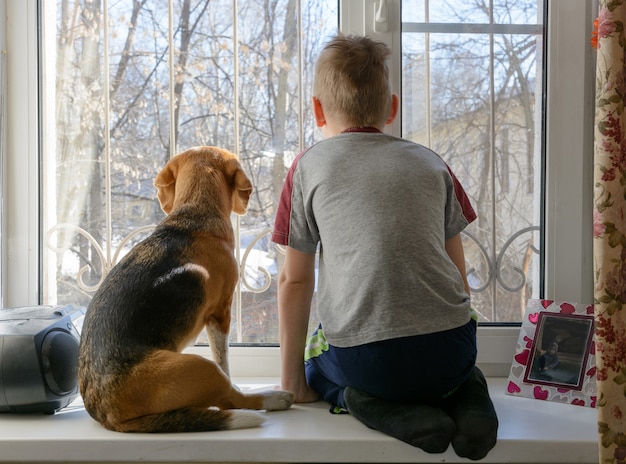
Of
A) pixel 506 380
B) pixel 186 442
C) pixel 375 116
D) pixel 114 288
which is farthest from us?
pixel 506 380

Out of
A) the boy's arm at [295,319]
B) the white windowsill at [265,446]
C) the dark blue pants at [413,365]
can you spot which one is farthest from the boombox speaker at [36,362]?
the dark blue pants at [413,365]

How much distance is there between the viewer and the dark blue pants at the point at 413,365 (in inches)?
55.6

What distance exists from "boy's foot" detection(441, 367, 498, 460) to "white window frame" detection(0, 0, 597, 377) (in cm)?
45

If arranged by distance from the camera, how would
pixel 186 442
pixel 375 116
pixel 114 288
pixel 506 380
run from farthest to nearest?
pixel 506 380 → pixel 375 116 → pixel 114 288 → pixel 186 442

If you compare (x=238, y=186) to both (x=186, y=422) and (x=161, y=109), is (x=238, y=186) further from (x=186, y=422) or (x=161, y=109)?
(x=186, y=422)

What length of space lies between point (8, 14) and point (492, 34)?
130cm

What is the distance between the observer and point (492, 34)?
1930 mm

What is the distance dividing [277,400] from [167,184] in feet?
1.82

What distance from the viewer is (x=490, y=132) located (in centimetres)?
195

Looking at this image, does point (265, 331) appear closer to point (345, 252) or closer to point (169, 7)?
point (345, 252)

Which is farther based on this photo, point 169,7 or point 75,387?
point 169,7

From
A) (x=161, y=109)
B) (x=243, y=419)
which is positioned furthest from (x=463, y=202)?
(x=161, y=109)

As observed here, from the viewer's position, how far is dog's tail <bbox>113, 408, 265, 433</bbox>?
1.39 meters

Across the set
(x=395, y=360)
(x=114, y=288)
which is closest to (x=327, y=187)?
(x=395, y=360)
